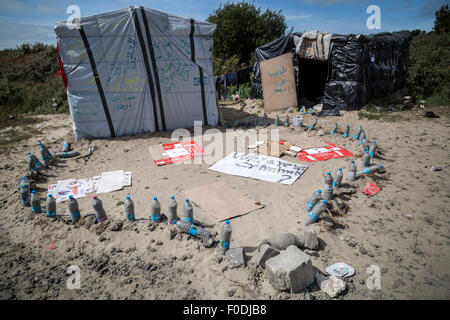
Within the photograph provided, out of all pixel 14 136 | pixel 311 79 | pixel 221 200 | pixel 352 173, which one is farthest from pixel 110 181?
pixel 311 79

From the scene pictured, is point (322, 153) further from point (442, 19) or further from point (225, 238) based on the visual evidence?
point (442, 19)

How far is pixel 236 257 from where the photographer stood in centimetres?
301

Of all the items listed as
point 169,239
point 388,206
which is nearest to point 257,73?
point 388,206

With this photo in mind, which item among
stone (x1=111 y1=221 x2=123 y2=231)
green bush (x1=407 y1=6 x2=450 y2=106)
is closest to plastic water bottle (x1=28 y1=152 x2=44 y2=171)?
stone (x1=111 y1=221 x2=123 y2=231)

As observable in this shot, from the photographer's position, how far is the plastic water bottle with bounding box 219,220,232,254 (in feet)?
10.0

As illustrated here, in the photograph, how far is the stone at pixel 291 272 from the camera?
2.55 m

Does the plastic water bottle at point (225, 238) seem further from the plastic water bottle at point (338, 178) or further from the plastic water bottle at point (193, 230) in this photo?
the plastic water bottle at point (338, 178)

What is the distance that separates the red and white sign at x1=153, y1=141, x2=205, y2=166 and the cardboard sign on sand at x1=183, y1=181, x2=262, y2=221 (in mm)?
1638

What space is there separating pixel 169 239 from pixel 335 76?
901cm

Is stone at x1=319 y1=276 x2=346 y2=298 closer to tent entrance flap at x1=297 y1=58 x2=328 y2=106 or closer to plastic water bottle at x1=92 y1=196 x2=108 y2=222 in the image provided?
plastic water bottle at x1=92 y1=196 x2=108 y2=222

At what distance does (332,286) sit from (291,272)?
510 millimetres

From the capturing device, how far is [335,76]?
9.38 metres

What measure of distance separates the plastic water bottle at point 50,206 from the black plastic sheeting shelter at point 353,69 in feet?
30.0

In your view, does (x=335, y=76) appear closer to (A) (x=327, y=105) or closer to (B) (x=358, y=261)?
(A) (x=327, y=105)
